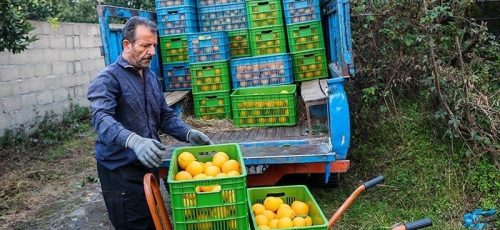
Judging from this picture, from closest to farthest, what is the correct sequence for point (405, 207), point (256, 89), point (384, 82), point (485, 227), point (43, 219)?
point (485, 227) → point (405, 207) → point (43, 219) → point (256, 89) → point (384, 82)

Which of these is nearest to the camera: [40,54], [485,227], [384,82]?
[485,227]

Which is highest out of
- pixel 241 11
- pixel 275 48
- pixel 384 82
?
pixel 241 11

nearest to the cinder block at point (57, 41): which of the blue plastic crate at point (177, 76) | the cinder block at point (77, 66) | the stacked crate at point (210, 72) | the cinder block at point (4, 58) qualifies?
the cinder block at point (77, 66)

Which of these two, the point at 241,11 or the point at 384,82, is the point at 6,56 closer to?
the point at 241,11

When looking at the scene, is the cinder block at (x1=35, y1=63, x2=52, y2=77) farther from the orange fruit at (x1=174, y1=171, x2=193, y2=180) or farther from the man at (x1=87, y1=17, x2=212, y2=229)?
the orange fruit at (x1=174, y1=171, x2=193, y2=180)

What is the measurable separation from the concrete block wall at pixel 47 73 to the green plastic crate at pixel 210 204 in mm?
6036

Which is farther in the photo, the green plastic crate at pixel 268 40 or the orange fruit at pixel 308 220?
the green plastic crate at pixel 268 40

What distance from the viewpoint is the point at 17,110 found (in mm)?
7695

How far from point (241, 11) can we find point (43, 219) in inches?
136

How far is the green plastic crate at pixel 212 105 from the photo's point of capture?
5.77 metres

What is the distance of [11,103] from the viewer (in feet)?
24.8

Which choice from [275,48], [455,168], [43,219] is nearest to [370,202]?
[455,168]

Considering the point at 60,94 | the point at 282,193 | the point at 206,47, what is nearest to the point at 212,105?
the point at 206,47

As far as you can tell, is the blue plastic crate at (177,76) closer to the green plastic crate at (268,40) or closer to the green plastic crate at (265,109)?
the green plastic crate at (268,40)
